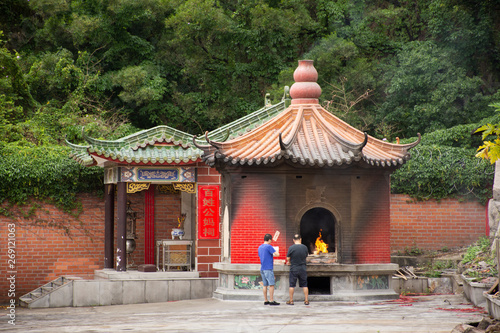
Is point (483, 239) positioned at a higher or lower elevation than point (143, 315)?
higher

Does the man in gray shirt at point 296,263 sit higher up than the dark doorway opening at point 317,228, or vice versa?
the dark doorway opening at point 317,228

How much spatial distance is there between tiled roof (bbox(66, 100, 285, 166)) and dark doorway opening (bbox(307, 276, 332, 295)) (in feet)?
13.2

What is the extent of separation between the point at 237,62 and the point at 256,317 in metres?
16.8

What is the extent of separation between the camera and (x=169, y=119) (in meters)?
27.3

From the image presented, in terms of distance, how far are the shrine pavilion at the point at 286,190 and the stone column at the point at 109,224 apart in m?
0.96

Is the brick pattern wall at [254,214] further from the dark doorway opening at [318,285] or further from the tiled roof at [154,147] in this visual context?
the dark doorway opening at [318,285]

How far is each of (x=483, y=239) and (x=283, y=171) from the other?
19.4ft

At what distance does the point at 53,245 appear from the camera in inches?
715

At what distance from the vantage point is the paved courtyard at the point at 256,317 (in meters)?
11.2

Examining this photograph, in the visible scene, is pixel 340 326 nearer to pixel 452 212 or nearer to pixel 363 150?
pixel 363 150

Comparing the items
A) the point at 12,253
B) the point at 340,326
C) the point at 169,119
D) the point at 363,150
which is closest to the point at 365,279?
the point at 363,150

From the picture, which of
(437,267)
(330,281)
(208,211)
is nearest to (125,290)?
(208,211)

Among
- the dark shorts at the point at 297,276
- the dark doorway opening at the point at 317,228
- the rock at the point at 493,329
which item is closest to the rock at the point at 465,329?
the rock at the point at 493,329

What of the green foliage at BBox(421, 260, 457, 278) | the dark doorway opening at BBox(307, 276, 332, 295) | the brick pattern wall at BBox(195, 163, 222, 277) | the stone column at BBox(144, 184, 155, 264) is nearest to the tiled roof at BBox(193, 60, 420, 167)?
the brick pattern wall at BBox(195, 163, 222, 277)
